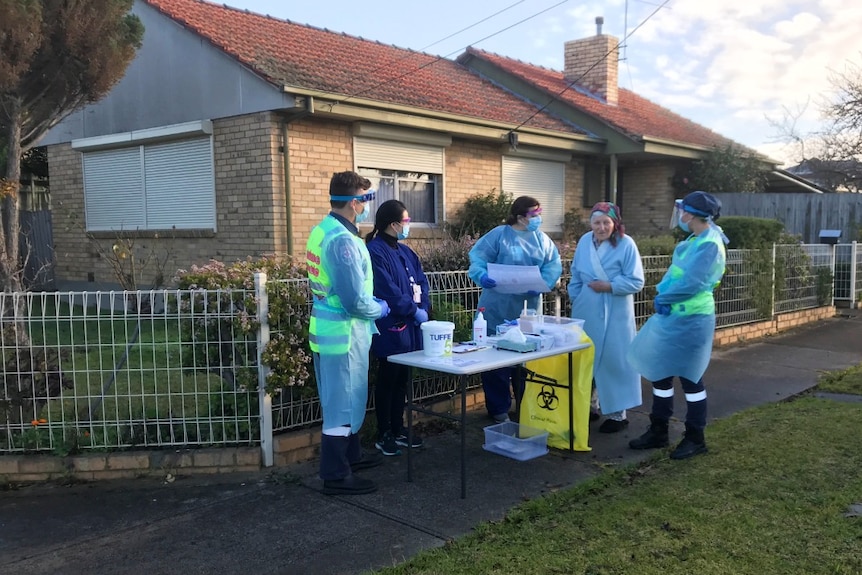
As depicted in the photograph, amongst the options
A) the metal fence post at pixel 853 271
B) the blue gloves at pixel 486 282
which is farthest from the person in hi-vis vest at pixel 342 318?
the metal fence post at pixel 853 271

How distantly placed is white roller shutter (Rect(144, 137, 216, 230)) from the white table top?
6.63 metres

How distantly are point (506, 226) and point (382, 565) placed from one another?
299 centimetres

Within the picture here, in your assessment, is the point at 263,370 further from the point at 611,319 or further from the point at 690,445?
the point at 690,445

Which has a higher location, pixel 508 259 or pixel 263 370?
pixel 508 259

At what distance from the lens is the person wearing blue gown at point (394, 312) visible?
181 inches

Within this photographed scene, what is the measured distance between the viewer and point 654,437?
508 centimetres

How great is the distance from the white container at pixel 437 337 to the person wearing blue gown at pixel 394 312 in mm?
315

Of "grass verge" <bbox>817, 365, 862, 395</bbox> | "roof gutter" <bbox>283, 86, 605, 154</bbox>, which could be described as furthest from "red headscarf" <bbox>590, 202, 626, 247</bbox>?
"roof gutter" <bbox>283, 86, 605, 154</bbox>

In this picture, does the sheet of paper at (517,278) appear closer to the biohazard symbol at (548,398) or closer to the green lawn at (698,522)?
the biohazard symbol at (548,398)

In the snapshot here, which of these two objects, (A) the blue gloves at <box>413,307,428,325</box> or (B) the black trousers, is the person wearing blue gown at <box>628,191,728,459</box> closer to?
(A) the blue gloves at <box>413,307,428,325</box>

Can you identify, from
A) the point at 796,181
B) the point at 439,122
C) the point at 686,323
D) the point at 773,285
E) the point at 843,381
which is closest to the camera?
the point at 686,323

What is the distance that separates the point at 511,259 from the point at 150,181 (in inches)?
297

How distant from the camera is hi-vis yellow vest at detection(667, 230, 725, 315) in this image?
15.4 feet

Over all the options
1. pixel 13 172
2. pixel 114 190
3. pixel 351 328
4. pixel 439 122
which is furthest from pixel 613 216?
pixel 114 190
